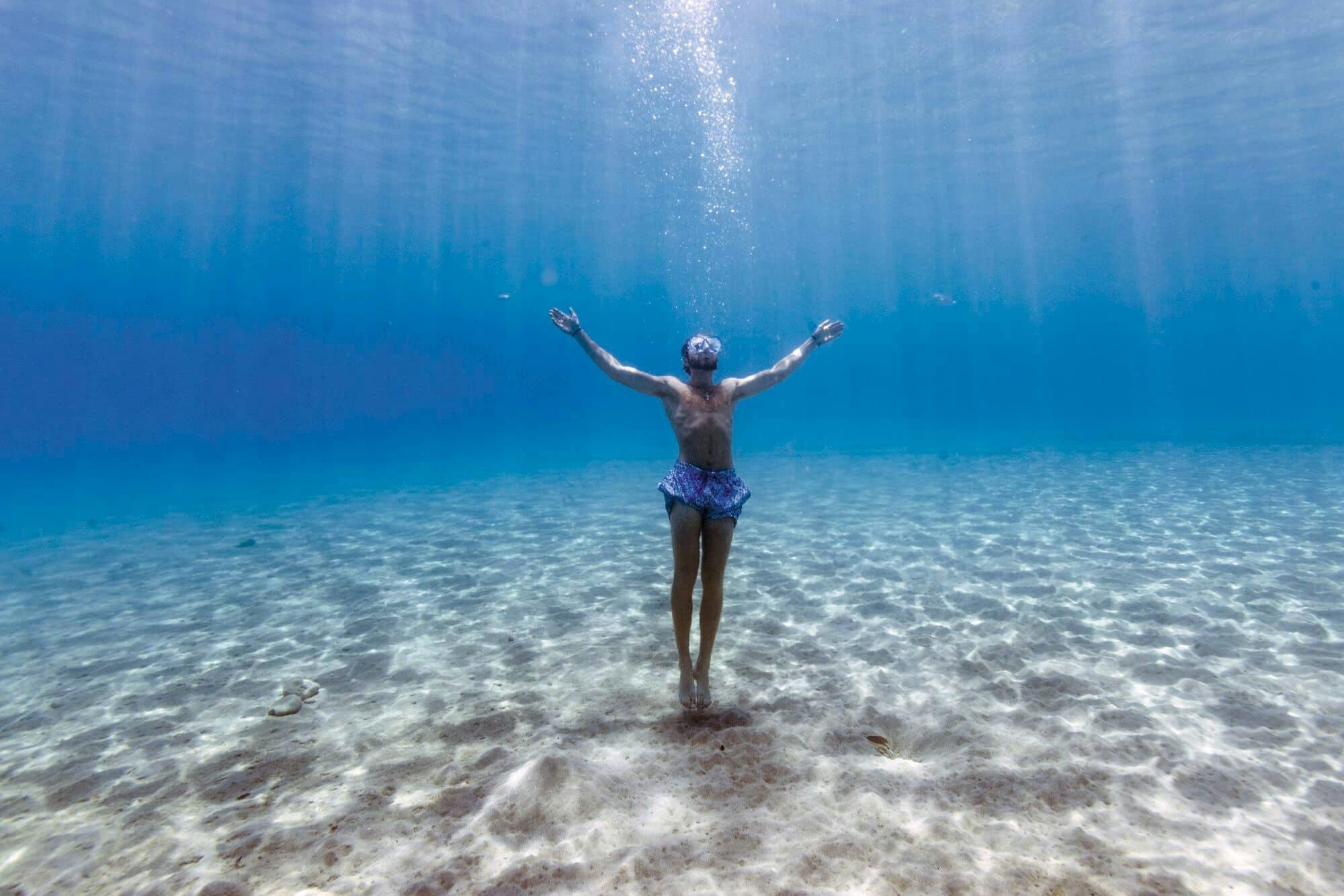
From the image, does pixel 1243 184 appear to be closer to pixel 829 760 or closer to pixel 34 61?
pixel 829 760

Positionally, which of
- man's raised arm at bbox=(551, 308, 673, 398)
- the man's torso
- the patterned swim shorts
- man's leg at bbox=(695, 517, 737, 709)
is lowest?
man's leg at bbox=(695, 517, 737, 709)

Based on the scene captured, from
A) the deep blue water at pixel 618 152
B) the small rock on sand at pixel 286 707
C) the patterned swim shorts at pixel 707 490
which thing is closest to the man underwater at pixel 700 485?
the patterned swim shorts at pixel 707 490

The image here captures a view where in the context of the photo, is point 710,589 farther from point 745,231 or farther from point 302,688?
point 745,231

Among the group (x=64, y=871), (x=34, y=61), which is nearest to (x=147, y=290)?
(x=34, y=61)

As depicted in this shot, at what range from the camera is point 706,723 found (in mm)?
4535

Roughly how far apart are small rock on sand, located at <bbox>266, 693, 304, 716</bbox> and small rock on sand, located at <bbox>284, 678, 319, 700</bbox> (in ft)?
0.29

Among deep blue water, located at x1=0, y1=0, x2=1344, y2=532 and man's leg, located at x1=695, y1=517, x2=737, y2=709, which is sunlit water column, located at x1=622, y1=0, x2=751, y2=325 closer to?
deep blue water, located at x1=0, y1=0, x2=1344, y2=532

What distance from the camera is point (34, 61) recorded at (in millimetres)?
24406

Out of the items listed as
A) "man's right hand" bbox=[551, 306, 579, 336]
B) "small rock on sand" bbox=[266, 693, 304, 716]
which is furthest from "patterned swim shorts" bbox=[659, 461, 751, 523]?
"small rock on sand" bbox=[266, 693, 304, 716]

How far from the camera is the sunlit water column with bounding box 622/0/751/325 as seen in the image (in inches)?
985

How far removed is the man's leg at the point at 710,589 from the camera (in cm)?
449

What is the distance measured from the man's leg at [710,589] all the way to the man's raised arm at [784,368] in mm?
1045

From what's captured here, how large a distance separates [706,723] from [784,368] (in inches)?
108

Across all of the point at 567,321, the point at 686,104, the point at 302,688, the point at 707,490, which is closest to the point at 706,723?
the point at 707,490
